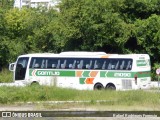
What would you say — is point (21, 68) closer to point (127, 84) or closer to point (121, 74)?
point (121, 74)

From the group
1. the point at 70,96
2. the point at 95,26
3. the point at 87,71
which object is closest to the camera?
the point at 70,96

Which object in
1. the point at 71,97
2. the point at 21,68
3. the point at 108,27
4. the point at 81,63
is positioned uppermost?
the point at 108,27

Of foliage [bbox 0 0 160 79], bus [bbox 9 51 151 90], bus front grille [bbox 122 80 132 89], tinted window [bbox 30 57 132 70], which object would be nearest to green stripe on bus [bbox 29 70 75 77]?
bus [bbox 9 51 151 90]

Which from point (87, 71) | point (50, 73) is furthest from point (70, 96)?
point (50, 73)

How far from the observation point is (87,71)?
3494 centimetres

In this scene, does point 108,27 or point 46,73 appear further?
point 108,27

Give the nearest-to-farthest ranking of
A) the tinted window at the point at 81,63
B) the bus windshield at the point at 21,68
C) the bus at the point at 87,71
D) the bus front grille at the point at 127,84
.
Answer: the bus front grille at the point at 127,84 < the bus at the point at 87,71 < the tinted window at the point at 81,63 < the bus windshield at the point at 21,68

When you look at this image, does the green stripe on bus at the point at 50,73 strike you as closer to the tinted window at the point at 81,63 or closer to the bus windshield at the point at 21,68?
the tinted window at the point at 81,63

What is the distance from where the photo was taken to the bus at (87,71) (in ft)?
112

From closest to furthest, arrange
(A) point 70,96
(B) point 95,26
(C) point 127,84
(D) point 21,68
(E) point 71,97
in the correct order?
(E) point 71,97
(A) point 70,96
(C) point 127,84
(D) point 21,68
(B) point 95,26

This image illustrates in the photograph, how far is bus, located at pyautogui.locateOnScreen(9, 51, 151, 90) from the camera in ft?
112

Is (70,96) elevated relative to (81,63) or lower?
lower

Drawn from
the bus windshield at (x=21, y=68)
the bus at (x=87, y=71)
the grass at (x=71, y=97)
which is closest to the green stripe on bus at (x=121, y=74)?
the bus at (x=87, y=71)

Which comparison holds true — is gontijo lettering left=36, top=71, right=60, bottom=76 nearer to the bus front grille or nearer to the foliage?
the bus front grille
